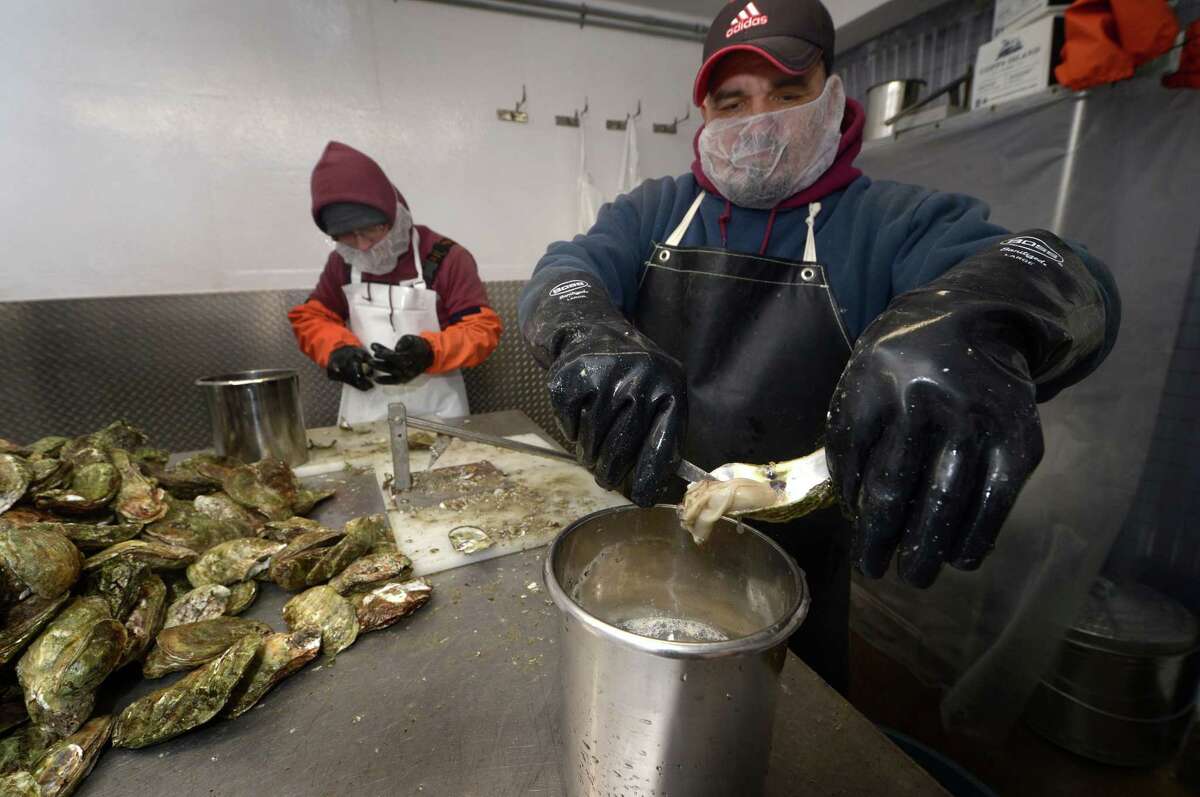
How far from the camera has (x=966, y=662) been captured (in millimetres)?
2258

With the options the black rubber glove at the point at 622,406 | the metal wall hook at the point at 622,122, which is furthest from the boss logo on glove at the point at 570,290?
the metal wall hook at the point at 622,122

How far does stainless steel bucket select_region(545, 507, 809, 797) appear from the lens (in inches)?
17.7

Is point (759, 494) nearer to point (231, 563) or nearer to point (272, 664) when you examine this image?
point (272, 664)

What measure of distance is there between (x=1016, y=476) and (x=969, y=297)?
25 cm

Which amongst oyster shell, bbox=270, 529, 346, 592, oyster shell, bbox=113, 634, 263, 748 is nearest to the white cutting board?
oyster shell, bbox=270, 529, 346, 592

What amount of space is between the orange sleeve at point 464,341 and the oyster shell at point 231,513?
46.9 inches

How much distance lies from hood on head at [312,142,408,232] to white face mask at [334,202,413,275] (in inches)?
4.4

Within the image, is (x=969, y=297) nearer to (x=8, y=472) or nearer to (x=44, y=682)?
(x=44, y=682)

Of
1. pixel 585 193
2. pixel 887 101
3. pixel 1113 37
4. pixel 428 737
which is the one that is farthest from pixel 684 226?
pixel 585 193

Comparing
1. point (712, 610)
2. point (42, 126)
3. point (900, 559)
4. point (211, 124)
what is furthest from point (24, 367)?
point (900, 559)

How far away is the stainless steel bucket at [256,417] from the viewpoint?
155 centimetres

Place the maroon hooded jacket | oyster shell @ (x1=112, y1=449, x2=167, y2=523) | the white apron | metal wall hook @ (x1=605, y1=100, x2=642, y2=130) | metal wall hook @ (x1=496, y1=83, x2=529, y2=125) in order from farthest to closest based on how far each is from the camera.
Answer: metal wall hook @ (x1=605, y1=100, x2=642, y2=130)
metal wall hook @ (x1=496, y1=83, x2=529, y2=125)
the white apron
the maroon hooded jacket
oyster shell @ (x1=112, y1=449, x2=167, y2=523)

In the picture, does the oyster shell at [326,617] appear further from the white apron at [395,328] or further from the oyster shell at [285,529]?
the white apron at [395,328]

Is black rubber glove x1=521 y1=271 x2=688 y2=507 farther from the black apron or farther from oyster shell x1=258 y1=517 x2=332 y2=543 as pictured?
oyster shell x1=258 y1=517 x2=332 y2=543
